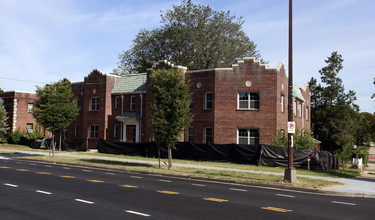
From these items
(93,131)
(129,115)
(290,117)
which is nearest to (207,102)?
(129,115)

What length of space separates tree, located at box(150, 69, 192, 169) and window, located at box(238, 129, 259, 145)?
917cm

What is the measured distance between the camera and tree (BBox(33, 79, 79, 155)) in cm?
2806

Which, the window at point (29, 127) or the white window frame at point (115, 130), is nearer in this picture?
the white window frame at point (115, 130)

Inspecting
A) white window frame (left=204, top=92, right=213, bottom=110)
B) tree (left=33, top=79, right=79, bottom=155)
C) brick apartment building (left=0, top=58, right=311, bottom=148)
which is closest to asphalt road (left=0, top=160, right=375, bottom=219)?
tree (left=33, top=79, right=79, bottom=155)

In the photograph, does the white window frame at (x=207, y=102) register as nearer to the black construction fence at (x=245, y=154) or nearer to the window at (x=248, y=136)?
the window at (x=248, y=136)

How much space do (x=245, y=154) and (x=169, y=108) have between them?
705 centimetres

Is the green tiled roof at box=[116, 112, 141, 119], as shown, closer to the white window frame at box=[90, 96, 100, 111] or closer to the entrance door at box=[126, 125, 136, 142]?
the entrance door at box=[126, 125, 136, 142]

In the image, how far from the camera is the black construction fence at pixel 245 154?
73.9 feet

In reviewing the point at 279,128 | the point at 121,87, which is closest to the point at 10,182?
the point at 279,128

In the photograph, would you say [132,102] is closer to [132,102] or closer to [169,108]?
[132,102]

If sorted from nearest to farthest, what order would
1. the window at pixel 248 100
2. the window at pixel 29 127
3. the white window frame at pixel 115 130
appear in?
the window at pixel 248 100 → the white window frame at pixel 115 130 → the window at pixel 29 127

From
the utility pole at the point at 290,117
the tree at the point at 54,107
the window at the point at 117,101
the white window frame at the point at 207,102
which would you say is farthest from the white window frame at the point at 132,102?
the utility pole at the point at 290,117

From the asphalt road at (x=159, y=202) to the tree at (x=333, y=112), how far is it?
35.1 metres

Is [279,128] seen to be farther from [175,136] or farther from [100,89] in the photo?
[100,89]
